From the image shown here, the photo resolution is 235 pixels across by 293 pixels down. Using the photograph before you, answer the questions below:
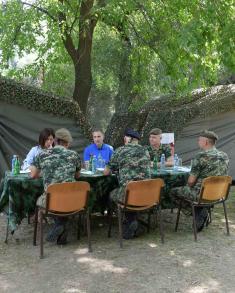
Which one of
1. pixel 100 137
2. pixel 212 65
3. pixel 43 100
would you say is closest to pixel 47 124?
pixel 43 100

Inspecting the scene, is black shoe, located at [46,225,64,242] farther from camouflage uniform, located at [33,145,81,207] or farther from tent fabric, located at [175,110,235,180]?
tent fabric, located at [175,110,235,180]

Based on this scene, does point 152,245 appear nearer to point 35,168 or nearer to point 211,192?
point 211,192

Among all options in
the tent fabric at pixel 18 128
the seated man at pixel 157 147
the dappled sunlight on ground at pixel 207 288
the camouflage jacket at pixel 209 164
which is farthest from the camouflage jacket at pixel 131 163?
the tent fabric at pixel 18 128

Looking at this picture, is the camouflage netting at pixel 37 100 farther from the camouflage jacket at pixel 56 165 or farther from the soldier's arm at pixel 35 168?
the camouflage jacket at pixel 56 165

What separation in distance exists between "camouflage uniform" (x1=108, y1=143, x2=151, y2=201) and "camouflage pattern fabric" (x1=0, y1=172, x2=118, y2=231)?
0.38 metres

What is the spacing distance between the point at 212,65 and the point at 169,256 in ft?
12.9

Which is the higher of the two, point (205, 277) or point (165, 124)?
point (165, 124)

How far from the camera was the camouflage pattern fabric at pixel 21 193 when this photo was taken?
563 centimetres

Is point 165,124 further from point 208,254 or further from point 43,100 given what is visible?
point 208,254

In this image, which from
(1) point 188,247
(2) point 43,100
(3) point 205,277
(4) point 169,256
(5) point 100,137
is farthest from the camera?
(2) point 43,100

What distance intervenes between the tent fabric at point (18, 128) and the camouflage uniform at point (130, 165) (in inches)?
138

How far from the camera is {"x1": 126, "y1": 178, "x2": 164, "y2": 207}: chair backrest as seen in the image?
5477 mm

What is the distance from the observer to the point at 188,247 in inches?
220

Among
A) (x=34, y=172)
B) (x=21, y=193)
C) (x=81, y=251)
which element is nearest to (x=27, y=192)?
(x=21, y=193)
